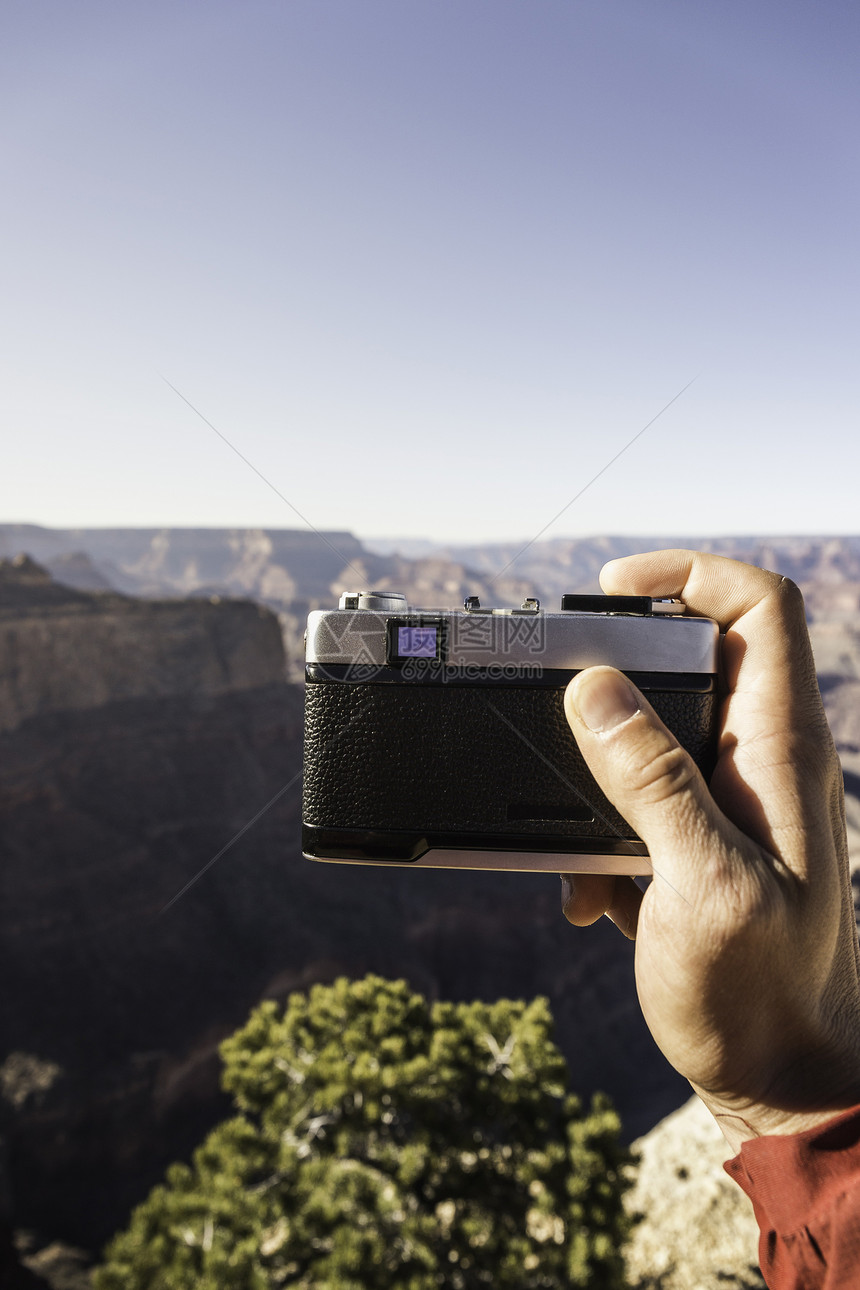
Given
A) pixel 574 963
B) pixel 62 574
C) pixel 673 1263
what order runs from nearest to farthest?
pixel 673 1263
pixel 574 963
pixel 62 574

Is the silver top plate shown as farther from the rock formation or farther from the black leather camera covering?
the rock formation

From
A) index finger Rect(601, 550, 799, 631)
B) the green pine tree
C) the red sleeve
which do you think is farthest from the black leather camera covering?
the green pine tree

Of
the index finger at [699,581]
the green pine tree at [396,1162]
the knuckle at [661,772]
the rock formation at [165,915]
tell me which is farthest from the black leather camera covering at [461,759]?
the rock formation at [165,915]

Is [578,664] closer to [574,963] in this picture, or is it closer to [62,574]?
[574,963]

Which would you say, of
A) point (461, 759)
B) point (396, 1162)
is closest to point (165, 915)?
point (396, 1162)

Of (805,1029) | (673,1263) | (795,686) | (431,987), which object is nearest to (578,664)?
(795,686)

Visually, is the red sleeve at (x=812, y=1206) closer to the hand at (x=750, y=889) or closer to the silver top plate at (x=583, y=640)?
the hand at (x=750, y=889)
